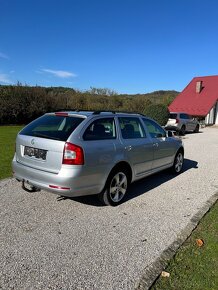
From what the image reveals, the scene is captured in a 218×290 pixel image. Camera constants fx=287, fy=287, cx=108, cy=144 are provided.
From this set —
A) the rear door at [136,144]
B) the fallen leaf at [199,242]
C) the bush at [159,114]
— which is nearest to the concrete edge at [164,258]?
the fallen leaf at [199,242]

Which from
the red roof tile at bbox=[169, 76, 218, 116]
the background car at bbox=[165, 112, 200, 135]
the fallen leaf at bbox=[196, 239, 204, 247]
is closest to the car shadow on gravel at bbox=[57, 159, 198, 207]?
the fallen leaf at bbox=[196, 239, 204, 247]

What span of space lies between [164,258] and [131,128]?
9.54 feet

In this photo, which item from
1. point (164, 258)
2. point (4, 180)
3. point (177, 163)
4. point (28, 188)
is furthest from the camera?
point (177, 163)

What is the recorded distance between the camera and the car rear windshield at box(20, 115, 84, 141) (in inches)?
181

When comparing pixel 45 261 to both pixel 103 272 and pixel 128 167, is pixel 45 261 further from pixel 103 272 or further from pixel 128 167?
pixel 128 167

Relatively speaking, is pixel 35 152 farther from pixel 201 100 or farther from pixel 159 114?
pixel 201 100

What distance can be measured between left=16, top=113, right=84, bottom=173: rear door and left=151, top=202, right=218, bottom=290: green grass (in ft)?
7.11

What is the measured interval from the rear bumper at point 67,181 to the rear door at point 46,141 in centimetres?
10

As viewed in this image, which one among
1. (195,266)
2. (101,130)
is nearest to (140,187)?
(101,130)

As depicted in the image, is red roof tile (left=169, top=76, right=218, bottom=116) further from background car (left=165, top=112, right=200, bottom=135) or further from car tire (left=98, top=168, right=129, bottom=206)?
car tire (left=98, top=168, right=129, bottom=206)

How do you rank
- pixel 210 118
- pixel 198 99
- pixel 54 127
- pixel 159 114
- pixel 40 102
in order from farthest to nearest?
pixel 198 99 < pixel 210 118 < pixel 40 102 < pixel 159 114 < pixel 54 127

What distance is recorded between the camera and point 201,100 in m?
35.8

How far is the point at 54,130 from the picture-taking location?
480 cm

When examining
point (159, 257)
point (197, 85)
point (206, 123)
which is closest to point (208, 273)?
point (159, 257)
